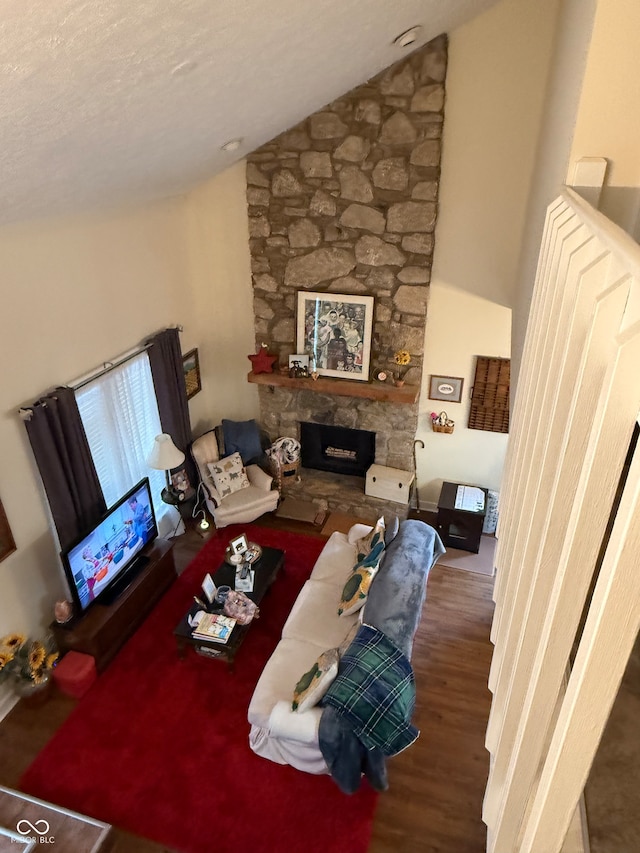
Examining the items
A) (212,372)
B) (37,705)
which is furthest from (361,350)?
(37,705)

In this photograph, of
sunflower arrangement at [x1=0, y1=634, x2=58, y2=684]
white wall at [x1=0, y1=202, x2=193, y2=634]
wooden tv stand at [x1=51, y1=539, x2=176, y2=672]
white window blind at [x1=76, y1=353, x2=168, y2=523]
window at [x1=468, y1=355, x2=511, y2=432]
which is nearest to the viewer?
white wall at [x1=0, y1=202, x2=193, y2=634]

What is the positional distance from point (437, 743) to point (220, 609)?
65.1 inches

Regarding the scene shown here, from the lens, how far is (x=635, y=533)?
19.0 inches

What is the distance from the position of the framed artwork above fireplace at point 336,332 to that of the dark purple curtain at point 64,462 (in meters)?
2.16

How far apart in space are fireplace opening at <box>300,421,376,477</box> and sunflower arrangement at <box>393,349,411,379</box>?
71 cm

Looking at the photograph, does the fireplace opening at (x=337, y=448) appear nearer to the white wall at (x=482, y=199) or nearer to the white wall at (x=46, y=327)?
the white wall at (x=482, y=199)

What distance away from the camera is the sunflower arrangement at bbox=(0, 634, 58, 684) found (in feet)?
11.3

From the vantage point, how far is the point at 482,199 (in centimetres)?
426

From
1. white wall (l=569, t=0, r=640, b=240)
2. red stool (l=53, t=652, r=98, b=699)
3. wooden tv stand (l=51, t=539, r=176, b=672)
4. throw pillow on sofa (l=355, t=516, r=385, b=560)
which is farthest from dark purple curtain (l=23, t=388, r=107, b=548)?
white wall (l=569, t=0, r=640, b=240)

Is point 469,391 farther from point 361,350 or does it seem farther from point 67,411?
point 67,411

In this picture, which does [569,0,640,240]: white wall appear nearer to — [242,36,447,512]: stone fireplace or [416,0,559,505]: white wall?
[416,0,559,505]: white wall

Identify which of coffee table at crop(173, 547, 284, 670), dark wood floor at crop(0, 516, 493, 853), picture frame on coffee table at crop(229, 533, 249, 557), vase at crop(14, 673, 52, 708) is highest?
picture frame on coffee table at crop(229, 533, 249, 557)

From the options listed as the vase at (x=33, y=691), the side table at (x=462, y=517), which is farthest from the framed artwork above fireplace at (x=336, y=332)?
the vase at (x=33, y=691)

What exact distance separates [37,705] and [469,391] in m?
4.02
